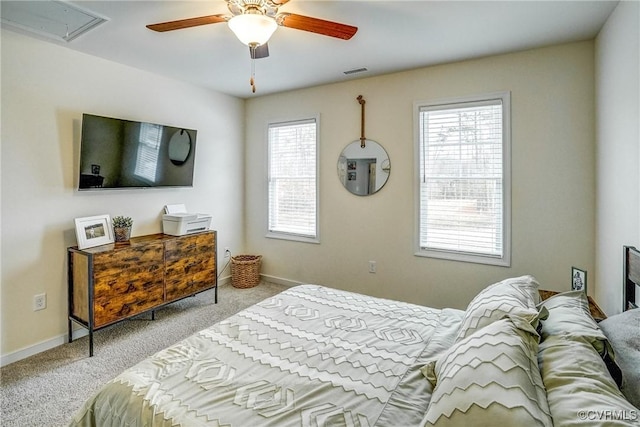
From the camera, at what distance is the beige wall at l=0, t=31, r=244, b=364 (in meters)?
2.60

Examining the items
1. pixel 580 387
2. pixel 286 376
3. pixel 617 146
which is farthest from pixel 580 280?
Answer: pixel 286 376

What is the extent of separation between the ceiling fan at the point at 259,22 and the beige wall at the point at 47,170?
1.52m

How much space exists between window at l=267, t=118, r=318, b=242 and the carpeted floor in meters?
1.19

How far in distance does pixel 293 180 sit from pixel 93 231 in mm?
2331

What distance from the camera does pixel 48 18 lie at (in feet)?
7.80

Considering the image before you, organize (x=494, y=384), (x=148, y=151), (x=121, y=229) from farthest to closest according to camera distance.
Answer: (x=148, y=151)
(x=121, y=229)
(x=494, y=384)

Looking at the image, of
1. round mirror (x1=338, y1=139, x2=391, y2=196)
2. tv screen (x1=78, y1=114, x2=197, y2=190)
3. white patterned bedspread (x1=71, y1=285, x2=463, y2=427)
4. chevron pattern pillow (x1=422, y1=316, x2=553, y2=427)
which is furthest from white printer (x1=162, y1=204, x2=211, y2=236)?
chevron pattern pillow (x1=422, y1=316, x2=553, y2=427)

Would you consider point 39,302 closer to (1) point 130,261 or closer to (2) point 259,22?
(1) point 130,261

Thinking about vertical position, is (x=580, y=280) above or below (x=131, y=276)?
above

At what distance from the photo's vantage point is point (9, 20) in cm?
240

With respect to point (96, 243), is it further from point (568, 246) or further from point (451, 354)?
point (568, 246)

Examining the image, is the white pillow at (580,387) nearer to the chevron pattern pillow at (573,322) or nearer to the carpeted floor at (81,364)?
the chevron pattern pillow at (573,322)

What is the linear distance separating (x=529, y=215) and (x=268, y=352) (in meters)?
2.73

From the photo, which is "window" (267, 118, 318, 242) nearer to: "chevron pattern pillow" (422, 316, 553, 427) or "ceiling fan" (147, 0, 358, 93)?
"ceiling fan" (147, 0, 358, 93)
